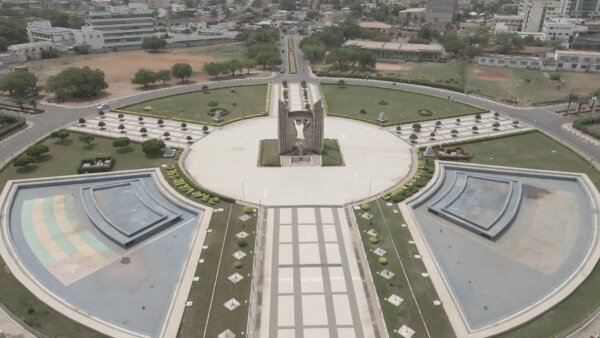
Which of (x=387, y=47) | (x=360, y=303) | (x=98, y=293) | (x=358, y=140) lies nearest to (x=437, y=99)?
(x=358, y=140)

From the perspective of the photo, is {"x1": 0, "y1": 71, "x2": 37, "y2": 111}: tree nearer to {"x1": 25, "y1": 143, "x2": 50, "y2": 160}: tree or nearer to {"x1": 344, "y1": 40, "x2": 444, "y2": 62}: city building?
{"x1": 25, "y1": 143, "x2": 50, "y2": 160}: tree

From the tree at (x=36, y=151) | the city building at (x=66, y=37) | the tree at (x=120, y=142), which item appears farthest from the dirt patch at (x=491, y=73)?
the city building at (x=66, y=37)

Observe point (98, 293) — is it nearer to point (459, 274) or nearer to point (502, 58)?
point (459, 274)

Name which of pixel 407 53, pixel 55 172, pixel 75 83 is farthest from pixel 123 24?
pixel 55 172

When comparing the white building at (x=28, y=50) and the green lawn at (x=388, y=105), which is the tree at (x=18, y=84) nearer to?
the white building at (x=28, y=50)

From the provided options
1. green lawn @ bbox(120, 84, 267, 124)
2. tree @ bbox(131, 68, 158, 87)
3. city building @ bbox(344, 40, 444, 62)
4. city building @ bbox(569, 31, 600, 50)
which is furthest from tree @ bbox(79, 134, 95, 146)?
city building @ bbox(569, 31, 600, 50)
